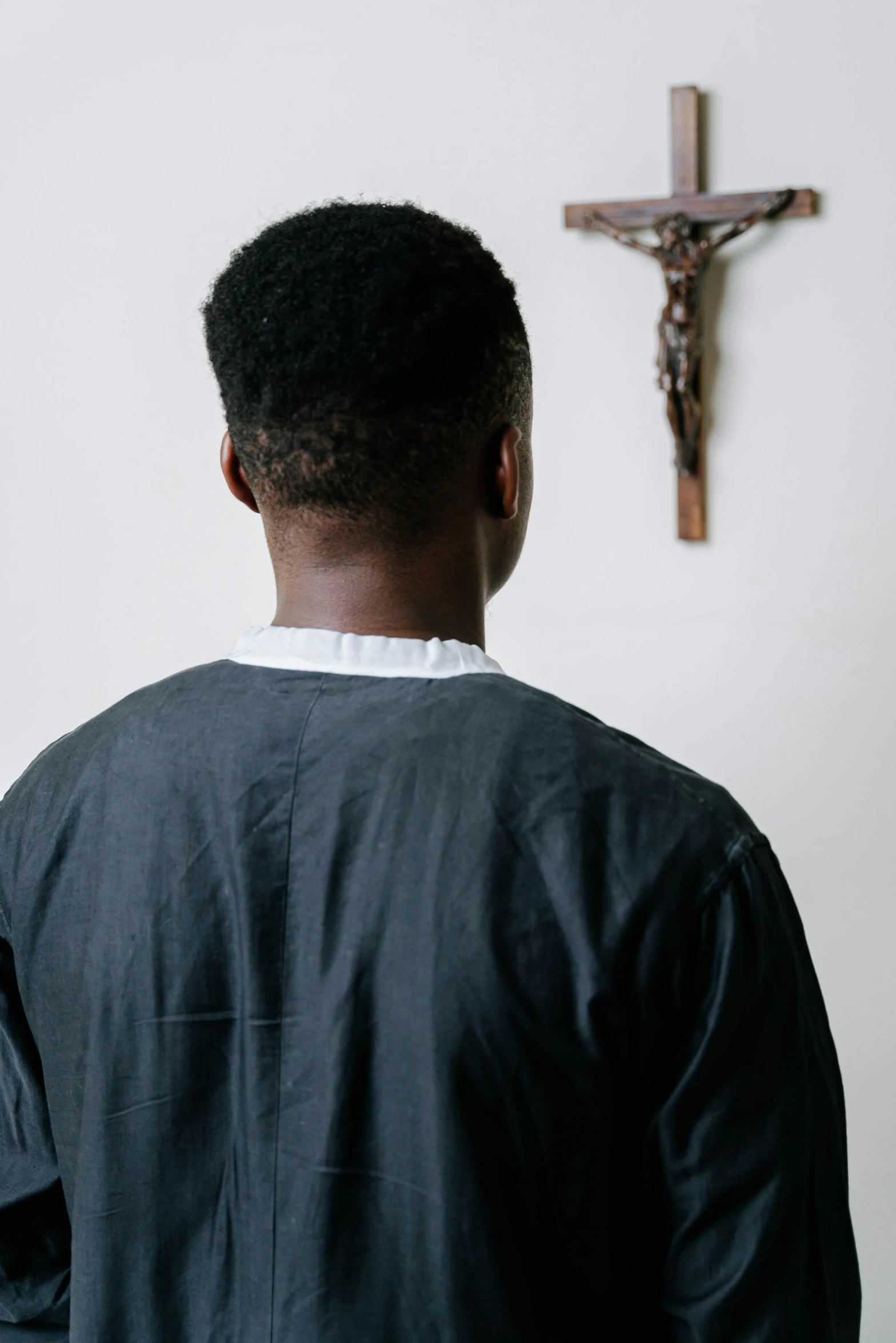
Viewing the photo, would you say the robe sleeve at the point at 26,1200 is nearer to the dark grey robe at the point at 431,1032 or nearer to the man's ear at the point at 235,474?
the dark grey robe at the point at 431,1032

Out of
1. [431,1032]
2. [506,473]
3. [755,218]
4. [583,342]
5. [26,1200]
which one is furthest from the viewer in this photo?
[583,342]

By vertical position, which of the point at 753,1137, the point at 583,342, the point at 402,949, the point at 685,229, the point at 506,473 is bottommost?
the point at 753,1137

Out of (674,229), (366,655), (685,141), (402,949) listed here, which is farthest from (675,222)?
(402,949)

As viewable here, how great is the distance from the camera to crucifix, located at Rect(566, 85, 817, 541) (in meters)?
1.70

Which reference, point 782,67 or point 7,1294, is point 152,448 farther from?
point 7,1294

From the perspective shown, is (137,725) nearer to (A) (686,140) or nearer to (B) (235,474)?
(B) (235,474)

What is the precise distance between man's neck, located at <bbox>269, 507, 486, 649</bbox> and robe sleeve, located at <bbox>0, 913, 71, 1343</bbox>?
0.33 metres

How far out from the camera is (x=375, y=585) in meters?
0.75

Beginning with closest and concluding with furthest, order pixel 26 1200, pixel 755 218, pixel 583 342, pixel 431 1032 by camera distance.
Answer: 1. pixel 431 1032
2. pixel 26 1200
3. pixel 755 218
4. pixel 583 342

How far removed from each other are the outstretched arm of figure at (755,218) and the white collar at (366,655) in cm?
116

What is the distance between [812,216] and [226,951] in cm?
137

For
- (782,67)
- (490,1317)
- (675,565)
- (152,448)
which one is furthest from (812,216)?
(490,1317)

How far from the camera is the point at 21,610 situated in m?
2.20

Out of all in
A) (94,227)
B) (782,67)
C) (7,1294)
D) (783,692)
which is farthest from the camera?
(94,227)
